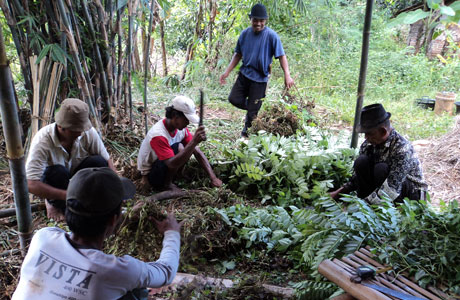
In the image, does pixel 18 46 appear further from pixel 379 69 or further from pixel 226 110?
pixel 379 69

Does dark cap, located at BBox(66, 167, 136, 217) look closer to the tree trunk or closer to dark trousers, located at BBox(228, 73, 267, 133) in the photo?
dark trousers, located at BBox(228, 73, 267, 133)

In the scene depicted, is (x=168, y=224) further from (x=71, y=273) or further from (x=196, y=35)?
(x=196, y=35)

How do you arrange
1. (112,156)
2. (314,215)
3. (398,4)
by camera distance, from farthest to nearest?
(398,4)
(112,156)
(314,215)


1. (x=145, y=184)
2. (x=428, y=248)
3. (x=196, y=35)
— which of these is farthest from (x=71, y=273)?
(x=196, y=35)

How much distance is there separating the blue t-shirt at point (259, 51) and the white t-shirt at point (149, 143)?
179cm

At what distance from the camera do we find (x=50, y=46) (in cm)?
284

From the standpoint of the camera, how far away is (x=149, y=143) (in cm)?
321

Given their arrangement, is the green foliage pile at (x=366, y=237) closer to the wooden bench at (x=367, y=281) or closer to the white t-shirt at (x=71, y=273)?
the wooden bench at (x=367, y=281)

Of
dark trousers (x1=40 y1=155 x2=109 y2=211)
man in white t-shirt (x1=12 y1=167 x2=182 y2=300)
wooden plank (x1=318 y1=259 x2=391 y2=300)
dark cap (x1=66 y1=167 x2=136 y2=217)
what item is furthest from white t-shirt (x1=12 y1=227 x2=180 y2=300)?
dark trousers (x1=40 y1=155 x2=109 y2=211)

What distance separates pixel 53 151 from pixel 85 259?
149 cm

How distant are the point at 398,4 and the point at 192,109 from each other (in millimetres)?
11933

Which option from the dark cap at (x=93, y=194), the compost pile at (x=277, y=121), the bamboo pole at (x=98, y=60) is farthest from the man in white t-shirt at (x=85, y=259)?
the compost pile at (x=277, y=121)

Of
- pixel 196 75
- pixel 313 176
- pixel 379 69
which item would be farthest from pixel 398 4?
pixel 313 176

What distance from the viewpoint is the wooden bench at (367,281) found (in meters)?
1.58
